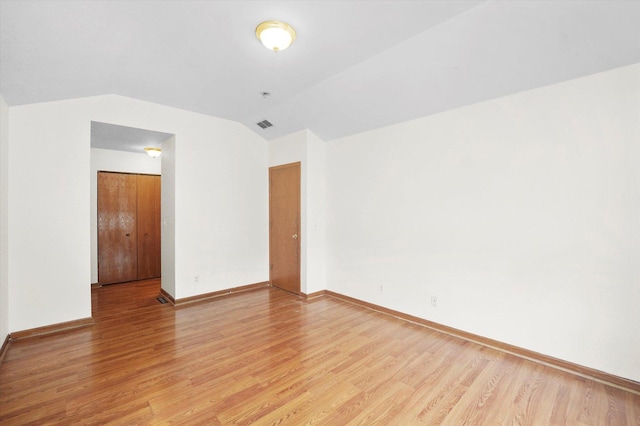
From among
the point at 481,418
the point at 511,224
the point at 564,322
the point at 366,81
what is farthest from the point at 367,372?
the point at 366,81

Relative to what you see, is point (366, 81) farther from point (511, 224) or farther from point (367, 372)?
point (367, 372)

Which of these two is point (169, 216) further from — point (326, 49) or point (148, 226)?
point (326, 49)

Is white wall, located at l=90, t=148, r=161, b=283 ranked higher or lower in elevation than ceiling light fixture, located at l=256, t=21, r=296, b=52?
lower

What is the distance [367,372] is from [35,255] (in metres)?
3.85

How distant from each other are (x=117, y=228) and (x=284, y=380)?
16.5 ft

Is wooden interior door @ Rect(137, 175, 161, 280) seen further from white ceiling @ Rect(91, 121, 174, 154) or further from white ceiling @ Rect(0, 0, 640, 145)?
white ceiling @ Rect(0, 0, 640, 145)

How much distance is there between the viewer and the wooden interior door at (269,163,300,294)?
15.4 ft

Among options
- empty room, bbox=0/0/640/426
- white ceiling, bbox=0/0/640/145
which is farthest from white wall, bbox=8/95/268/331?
white ceiling, bbox=0/0/640/145

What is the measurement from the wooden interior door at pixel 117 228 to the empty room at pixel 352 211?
111cm

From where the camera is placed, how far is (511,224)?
9.14 ft

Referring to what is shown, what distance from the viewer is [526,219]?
106 inches

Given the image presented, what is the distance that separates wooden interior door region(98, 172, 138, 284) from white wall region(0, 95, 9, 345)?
2.48m

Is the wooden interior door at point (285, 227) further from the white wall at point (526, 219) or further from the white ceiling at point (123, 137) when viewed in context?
the white ceiling at point (123, 137)

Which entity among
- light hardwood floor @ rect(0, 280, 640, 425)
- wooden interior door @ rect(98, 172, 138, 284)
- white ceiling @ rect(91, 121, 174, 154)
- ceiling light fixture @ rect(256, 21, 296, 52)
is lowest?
light hardwood floor @ rect(0, 280, 640, 425)
